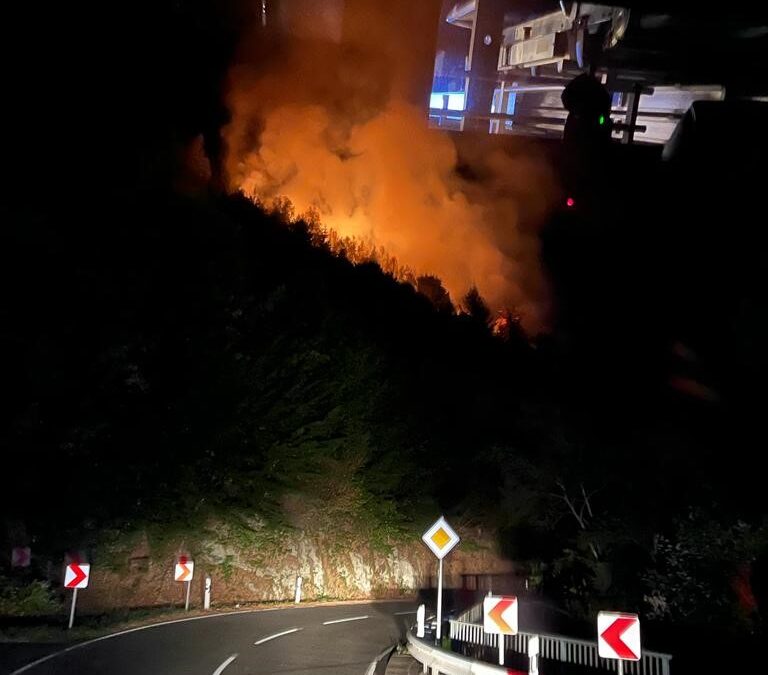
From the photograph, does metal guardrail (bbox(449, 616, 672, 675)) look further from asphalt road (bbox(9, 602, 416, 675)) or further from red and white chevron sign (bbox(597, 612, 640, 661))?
asphalt road (bbox(9, 602, 416, 675))

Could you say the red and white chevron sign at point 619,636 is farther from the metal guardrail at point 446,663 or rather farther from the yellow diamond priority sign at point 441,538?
the yellow diamond priority sign at point 441,538

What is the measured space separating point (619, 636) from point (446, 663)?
299cm

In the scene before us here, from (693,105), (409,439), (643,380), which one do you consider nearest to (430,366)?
(409,439)

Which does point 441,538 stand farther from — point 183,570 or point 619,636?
point 183,570

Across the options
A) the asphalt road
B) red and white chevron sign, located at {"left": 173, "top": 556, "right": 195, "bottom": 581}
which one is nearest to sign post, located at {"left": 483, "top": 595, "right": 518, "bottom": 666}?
the asphalt road

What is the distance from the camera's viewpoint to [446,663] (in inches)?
400

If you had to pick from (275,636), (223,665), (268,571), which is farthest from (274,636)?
(268,571)

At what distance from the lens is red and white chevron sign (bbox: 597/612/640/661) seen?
7.95 meters

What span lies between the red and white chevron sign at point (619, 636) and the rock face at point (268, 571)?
587 inches

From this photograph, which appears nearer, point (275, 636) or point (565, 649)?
point (565, 649)

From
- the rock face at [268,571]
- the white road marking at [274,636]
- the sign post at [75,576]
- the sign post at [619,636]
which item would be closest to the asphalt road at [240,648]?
the white road marking at [274,636]

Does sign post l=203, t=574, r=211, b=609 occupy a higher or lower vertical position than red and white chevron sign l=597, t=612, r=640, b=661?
lower

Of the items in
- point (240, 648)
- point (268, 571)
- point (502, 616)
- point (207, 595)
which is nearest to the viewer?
point (502, 616)

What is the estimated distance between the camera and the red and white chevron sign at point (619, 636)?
7.95 meters
